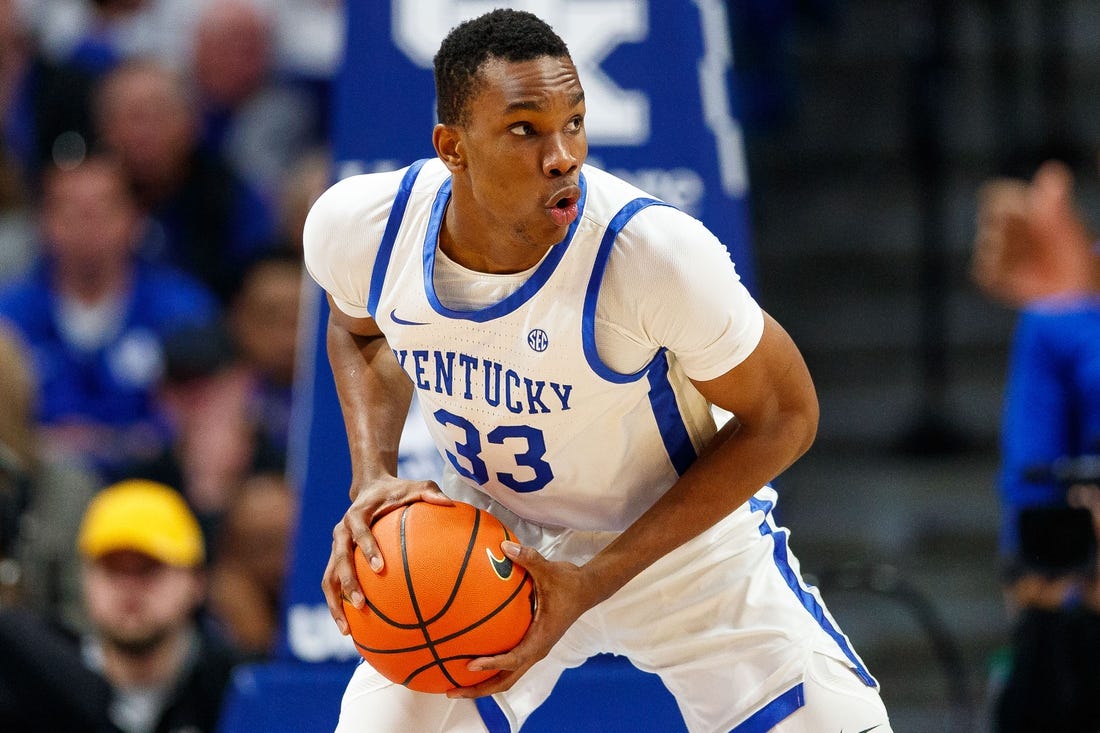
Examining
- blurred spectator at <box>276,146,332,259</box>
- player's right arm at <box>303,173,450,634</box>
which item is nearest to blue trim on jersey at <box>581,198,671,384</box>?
player's right arm at <box>303,173,450,634</box>

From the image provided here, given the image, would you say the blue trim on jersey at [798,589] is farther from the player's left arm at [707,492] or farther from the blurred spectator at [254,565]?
the blurred spectator at [254,565]

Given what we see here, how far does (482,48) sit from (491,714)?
1.34m

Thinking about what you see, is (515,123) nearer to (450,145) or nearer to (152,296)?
(450,145)

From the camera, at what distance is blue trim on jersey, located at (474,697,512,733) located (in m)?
3.31

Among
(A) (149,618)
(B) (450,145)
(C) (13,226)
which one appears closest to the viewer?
(B) (450,145)

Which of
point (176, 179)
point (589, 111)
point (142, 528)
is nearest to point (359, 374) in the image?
point (589, 111)

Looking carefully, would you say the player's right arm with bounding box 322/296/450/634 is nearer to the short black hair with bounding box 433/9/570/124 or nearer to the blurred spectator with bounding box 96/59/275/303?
the short black hair with bounding box 433/9/570/124

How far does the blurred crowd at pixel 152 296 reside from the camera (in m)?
5.72

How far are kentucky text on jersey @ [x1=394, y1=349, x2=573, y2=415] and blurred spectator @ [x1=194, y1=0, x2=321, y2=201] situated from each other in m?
4.92

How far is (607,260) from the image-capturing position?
118 inches

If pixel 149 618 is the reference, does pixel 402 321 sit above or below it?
above

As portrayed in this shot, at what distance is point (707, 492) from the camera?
3094 mm

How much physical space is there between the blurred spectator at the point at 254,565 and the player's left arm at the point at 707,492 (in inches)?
127

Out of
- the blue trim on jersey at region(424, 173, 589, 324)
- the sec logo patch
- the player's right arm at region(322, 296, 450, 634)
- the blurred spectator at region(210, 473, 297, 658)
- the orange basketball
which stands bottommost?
the blurred spectator at region(210, 473, 297, 658)
